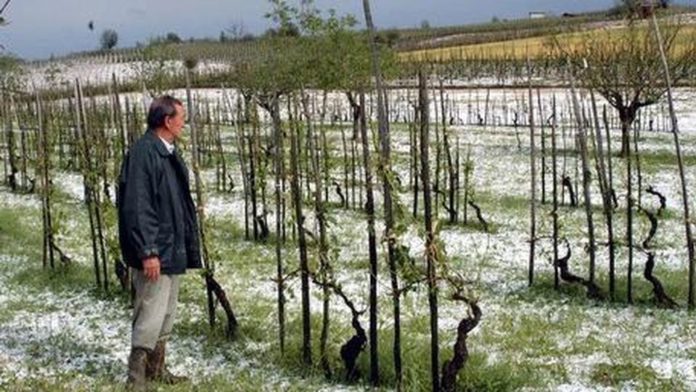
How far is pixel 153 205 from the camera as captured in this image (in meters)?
6.05

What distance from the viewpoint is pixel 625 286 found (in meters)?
10.1

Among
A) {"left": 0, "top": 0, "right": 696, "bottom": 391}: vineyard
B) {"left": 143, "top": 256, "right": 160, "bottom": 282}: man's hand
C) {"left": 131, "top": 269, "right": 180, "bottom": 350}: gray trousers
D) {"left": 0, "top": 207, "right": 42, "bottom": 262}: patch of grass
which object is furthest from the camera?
{"left": 0, "top": 207, "right": 42, "bottom": 262}: patch of grass

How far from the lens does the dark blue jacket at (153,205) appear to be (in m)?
5.95

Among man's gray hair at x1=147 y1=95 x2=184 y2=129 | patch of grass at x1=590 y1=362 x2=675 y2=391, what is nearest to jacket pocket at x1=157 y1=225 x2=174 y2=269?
man's gray hair at x1=147 y1=95 x2=184 y2=129

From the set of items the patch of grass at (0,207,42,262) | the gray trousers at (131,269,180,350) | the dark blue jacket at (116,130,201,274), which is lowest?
the patch of grass at (0,207,42,262)

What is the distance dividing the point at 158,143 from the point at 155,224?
605mm

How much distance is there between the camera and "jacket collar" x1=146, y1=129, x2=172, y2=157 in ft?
20.0

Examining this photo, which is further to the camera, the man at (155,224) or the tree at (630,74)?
the tree at (630,74)

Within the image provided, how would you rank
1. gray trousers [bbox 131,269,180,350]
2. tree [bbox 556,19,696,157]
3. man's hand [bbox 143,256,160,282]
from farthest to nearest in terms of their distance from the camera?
tree [bbox 556,19,696,157]
gray trousers [bbox 131,269,180,350]
man's hand [bbox 143,256,160,282]

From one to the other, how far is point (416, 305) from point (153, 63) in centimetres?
3517

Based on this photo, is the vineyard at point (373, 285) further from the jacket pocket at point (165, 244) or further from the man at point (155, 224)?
the jacket pocket at point (165, 244)

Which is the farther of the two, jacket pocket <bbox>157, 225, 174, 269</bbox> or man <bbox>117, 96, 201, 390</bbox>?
jacket pocket <bbox>157, 225, 174, 269</bbox>

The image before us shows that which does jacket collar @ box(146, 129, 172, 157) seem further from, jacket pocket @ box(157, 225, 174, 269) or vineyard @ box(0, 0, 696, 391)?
vineyard @ box(0, 0, 696, 391)

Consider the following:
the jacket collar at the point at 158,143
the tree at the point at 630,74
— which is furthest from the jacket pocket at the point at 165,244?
the tree at the point at 630,74
